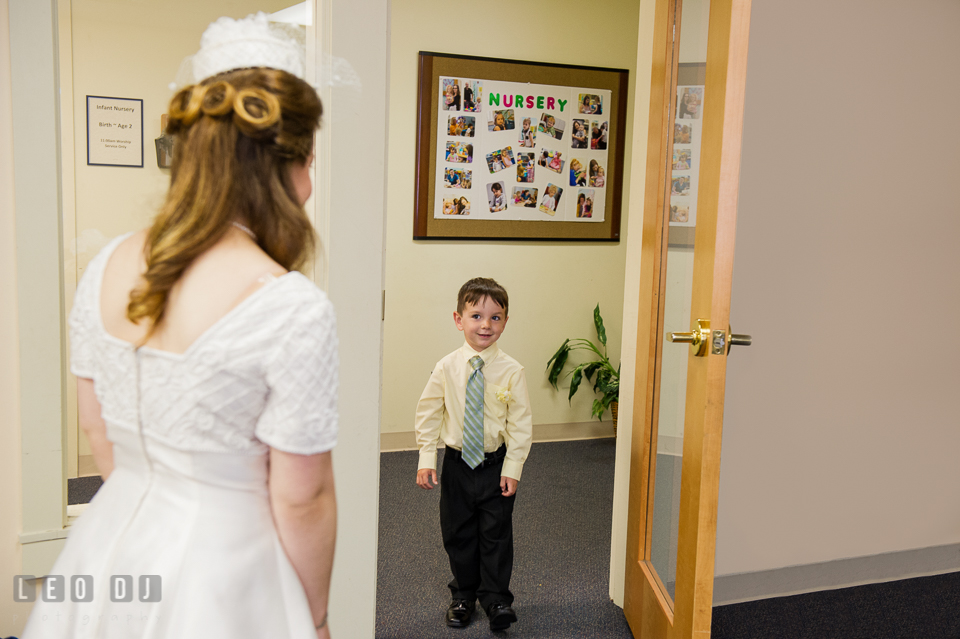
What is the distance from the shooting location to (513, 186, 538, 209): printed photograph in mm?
3693

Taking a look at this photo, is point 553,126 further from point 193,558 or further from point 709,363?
point 193,558

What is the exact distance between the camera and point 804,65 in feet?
7.20

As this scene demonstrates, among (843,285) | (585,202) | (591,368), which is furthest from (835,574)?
(585,202)

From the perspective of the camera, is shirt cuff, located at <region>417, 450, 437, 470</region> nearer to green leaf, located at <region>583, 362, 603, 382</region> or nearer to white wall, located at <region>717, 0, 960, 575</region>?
white wall, located at <region>717, 0, 960, 575</region>

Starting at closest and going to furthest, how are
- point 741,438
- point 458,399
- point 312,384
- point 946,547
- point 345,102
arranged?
point 312,384
point 345,102
point 458,399
point 741,438
point 946,547

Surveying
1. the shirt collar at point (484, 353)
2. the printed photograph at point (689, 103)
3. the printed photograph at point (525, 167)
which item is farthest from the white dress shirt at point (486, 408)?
the printed photograph at point (525, 167)

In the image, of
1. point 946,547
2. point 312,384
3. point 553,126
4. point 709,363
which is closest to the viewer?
point 312,384

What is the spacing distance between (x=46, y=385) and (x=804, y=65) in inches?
89.2

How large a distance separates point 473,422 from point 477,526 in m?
0.36

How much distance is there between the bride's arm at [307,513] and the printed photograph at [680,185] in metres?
1.26

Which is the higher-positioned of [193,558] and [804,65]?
[804,65]

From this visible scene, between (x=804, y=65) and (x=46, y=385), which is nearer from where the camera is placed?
(x=46, y=385)

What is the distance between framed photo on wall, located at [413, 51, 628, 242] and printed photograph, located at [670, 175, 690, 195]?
184 cm

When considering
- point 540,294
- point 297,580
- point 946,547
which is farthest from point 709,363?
point 540,294
